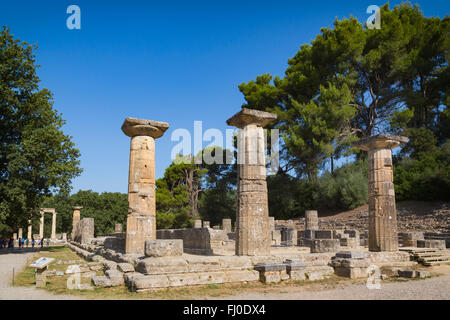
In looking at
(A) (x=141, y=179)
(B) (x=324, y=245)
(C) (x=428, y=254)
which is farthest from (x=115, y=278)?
(C) (x=428, y=254)

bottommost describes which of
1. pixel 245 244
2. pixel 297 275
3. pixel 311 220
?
pixel 297 275

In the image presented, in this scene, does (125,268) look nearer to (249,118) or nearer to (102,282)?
(102,282)

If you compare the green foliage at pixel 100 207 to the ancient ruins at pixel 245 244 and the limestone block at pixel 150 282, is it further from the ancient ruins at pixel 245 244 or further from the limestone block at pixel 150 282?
the limestone block at pixel 150 282

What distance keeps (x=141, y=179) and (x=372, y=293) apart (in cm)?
772

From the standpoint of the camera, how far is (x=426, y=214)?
2491 cm

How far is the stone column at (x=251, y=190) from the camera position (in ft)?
30.7

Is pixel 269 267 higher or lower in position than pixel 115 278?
higher

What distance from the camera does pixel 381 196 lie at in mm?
12234

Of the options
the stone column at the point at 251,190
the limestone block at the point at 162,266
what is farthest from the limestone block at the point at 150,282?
the stone column at the point at 251,190

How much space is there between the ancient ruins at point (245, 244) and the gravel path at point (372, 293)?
1.15 m

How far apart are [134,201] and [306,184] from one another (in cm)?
2358

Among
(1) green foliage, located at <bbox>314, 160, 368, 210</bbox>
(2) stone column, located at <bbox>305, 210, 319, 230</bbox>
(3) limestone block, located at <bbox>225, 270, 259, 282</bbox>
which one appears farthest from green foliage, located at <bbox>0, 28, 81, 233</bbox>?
(1) green foliage, located at <bbox>314, 160, 368, 210</bbox>

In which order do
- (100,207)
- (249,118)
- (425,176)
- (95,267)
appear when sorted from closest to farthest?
(249,118), (95,267), (425,176), (100,207)
